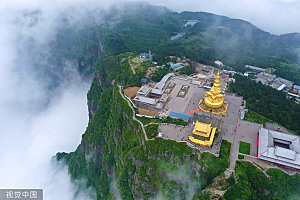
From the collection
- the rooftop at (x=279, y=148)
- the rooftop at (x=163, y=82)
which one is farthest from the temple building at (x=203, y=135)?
the rooftop at (x=163, y=82)

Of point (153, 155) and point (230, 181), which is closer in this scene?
point (230, 181)

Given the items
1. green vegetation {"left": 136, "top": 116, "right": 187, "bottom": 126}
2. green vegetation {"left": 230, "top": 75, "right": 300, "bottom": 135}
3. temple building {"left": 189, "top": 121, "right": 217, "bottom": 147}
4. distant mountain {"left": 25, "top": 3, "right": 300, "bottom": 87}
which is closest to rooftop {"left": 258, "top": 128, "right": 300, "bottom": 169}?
green vegetation {"left": 230, "top": 75, "right": 300, "bottom": 135}

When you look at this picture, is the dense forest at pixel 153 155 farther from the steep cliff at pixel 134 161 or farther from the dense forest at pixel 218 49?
the dense forest at pixel 218 49

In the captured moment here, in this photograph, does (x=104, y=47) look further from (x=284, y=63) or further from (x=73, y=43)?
(x=284, y=63)

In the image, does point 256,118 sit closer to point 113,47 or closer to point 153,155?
point 153,155

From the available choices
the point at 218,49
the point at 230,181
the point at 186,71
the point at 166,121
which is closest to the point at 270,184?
the point at 230,181

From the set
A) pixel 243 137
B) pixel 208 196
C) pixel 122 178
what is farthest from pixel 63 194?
pixel 243 137
